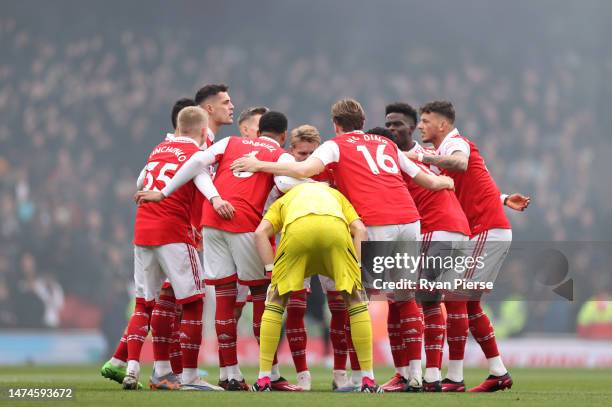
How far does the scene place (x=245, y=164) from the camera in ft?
24.8

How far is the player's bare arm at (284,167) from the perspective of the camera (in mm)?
7293

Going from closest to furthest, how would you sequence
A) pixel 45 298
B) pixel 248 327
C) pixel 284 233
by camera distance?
1. pixel 284 233
2. pixel 248 327
3. pixel 45 298

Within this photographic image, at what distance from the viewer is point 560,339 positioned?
52.1 feet

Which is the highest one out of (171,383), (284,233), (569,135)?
(569,135)

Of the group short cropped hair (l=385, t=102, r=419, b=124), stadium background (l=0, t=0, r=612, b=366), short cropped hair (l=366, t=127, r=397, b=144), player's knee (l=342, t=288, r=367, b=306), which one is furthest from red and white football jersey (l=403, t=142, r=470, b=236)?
stadium background (l=0, t=0, r=612, b=366)

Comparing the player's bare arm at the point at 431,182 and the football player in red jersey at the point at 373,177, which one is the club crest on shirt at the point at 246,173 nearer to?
the football player in red jersey at the point at 373,177

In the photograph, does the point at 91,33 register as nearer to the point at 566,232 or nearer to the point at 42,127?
the point at 42,127

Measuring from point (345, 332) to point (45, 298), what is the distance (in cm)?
1067

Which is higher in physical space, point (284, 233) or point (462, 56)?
point (462, 56)

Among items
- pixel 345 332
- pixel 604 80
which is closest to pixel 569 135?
pixel 604 80

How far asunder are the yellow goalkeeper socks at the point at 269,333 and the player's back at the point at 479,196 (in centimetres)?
184

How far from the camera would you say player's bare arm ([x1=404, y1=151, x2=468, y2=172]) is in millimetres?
7641

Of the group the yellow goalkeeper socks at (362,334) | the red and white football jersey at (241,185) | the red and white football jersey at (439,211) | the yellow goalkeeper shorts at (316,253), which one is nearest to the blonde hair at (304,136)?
the red and white football jersey at (241,185)

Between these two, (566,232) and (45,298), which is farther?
(566,232)
